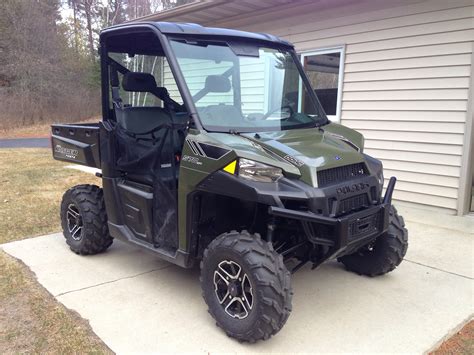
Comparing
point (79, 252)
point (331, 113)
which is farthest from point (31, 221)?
point (331, 113)

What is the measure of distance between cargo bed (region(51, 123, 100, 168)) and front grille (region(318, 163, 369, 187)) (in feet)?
7.49

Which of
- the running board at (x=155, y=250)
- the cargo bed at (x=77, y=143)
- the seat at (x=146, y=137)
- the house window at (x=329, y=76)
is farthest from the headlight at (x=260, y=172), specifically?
the house window at (x=329, y=76)

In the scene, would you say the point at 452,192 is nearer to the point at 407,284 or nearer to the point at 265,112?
the point at 407,284

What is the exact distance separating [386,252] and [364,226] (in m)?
0.90

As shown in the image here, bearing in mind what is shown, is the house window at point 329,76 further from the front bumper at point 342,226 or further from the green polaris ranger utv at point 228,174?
the front bumper at point 342,226

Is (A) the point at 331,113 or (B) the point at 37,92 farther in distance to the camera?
(B) the point at 37,92

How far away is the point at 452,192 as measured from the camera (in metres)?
5.95

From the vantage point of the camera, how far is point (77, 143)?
4406mm

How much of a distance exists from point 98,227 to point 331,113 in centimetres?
473

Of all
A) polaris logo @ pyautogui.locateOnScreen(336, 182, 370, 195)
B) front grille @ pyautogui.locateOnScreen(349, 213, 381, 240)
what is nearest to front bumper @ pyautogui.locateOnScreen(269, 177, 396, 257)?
front grille @ pyautogui.locateOnScreen(349, 213, 381, 240)

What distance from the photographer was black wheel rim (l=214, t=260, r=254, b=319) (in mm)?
2865

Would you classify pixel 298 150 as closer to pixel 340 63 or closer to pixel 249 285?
pixel 249 285

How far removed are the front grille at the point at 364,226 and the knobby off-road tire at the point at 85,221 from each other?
8.28 ft

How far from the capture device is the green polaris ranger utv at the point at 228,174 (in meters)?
2.79
